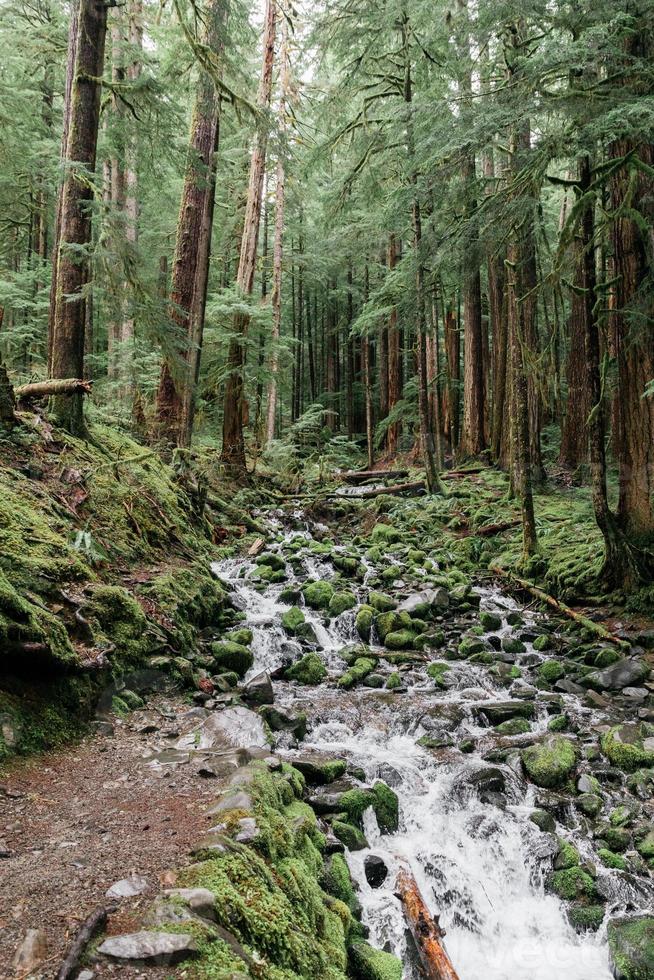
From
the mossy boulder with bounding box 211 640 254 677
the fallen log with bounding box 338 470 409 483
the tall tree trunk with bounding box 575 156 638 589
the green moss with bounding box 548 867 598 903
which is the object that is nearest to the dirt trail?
the mossy boulder with bounding box 211 640 254 677

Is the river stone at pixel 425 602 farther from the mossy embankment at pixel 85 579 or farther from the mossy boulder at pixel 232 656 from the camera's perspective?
the mossy boulder at pixel 232 656

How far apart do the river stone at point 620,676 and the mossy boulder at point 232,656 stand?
4077mm

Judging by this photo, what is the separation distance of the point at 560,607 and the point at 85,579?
21.7ft

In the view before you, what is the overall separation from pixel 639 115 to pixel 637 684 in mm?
6186

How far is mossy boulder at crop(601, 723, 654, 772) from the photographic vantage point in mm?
5199

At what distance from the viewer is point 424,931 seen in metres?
3.49

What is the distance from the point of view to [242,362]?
1329 cm

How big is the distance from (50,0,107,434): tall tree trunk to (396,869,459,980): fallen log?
691 cm

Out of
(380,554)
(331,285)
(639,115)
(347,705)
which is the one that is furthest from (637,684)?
(331,285)

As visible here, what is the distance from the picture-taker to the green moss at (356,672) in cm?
687

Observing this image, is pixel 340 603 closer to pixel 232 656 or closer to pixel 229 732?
pixel 232 656

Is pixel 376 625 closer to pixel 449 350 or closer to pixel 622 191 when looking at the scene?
pixel 622 191

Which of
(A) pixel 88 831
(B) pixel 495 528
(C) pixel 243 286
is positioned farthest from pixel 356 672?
(C) pixel 243 286

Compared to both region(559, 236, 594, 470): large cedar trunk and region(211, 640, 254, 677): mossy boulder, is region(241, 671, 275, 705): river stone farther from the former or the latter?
region(559, 236, 594, 470): large cedar trunk
